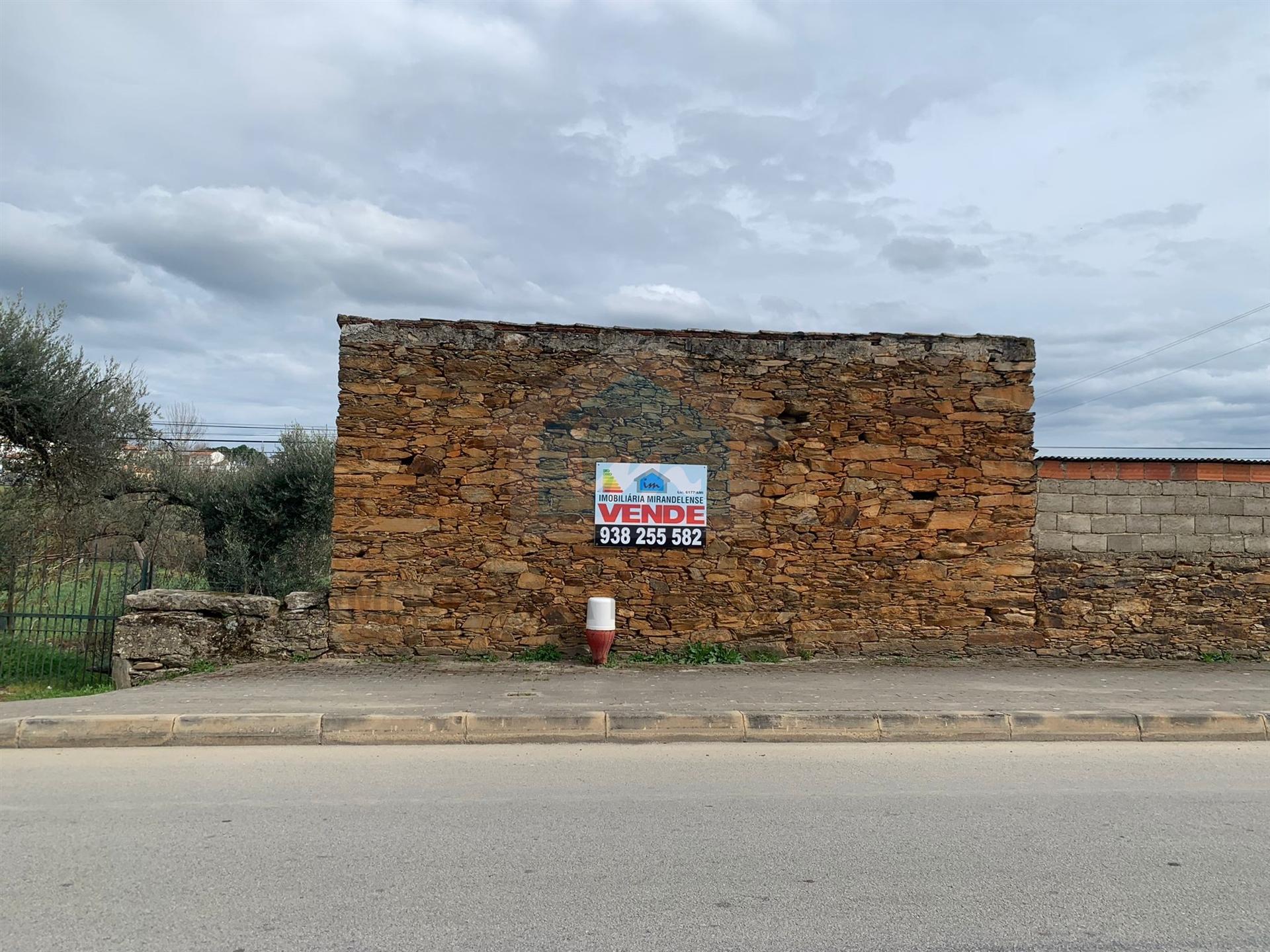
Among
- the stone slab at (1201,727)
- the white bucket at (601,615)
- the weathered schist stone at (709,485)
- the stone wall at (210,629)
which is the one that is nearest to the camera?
the stone slab at (1201,727)

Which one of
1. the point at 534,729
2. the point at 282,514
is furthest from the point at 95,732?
the point at 282,514

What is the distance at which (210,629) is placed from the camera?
9805mm

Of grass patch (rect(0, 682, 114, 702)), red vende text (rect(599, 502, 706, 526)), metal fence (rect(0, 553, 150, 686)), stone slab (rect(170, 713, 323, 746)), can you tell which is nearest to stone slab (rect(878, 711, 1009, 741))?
red vende text (rect(599, 502, 706, 526))

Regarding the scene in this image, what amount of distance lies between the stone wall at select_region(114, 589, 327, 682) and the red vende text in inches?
133

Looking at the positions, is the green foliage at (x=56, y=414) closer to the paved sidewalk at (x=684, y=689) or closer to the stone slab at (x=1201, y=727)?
the paved sidewalk at (x=684, y=689)

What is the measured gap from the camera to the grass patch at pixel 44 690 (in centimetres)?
940

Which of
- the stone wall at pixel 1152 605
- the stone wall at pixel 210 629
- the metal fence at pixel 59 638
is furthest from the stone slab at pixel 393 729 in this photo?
the stone wall at pixel 1152 605

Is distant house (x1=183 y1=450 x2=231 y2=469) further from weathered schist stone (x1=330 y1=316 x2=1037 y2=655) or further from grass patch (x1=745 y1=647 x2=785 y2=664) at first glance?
grass patch (x1=745 y1=647 x2=785 y2=664)

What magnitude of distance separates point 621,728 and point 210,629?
16.8 feet

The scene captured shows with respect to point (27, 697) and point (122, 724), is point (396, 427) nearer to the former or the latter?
point (122, 724)

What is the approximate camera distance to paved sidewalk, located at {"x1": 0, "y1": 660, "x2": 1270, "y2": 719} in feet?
26.0

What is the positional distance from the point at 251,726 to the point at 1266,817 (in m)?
7.30

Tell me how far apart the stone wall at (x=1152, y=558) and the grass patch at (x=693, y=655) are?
3702 millimetres

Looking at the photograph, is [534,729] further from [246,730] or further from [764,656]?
[764,656]
